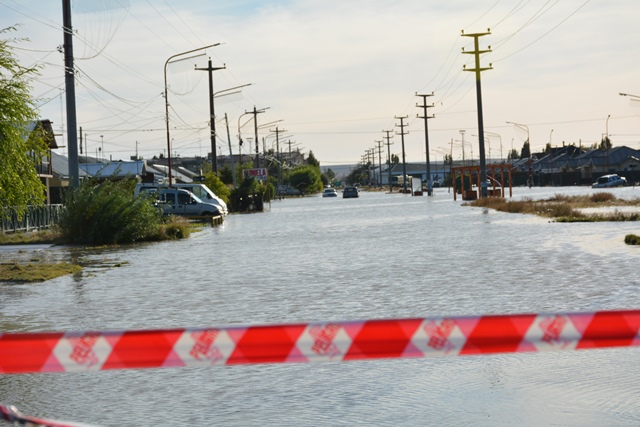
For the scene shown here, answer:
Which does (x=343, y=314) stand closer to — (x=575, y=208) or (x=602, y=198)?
(x=575, y=208)

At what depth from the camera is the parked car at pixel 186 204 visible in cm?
5503

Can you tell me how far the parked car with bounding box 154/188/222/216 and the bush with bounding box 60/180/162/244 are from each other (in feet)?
64.2

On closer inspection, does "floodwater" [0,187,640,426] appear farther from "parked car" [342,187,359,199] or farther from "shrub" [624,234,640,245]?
"parked car" [342,187,359,199]

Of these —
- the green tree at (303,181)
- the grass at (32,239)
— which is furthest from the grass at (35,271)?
the green tree at (303,181)

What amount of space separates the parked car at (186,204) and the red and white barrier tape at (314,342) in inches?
1970

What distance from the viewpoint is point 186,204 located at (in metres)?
55.7

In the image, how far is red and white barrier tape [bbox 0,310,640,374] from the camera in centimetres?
469

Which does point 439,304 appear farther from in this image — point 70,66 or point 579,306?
point 70,66

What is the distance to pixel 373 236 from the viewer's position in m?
33.6

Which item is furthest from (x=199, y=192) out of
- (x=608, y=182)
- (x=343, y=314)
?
(x=608, y=182)

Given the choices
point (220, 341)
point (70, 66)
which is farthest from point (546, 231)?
point (220, 341)

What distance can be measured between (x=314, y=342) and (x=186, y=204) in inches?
2023

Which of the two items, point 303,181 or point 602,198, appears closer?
point 602,198

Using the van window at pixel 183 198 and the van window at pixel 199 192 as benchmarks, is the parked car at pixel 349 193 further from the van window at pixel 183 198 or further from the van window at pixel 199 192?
the van window at pixel 183 198
